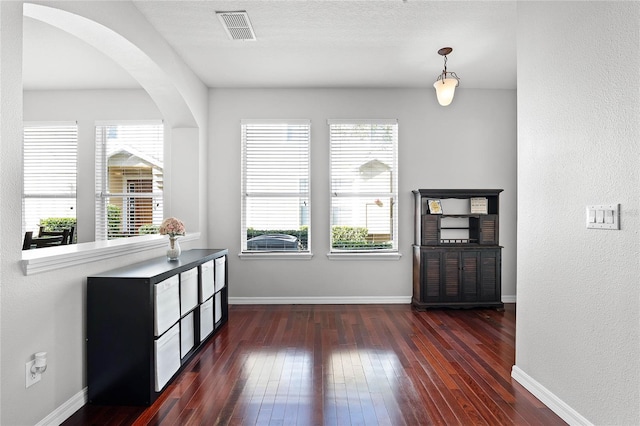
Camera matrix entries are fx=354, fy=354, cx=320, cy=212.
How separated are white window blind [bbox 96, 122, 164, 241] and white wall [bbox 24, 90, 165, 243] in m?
0.10

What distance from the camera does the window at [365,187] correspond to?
4898mm

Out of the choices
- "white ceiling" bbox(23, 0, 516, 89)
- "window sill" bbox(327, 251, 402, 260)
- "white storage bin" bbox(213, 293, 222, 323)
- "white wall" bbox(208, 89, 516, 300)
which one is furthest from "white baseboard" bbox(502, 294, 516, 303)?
"white storage bin" bbox(213, 293, 222, 323)

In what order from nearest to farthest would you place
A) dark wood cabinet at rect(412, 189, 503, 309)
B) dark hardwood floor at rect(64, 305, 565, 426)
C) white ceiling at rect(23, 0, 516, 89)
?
1. dark hardwood floor at rect(64, 305, 565, 426)
2. white ceiling at rect(23, 0, 516, 89)
3. dark wood cabinet at rect(412, 189, 503, 309)

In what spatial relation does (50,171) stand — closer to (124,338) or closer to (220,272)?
(220,272)

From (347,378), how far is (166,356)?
133 centimetres

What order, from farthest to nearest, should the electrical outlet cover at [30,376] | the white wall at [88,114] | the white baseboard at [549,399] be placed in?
the white wall at [88,114] < the white baseboard at [549,399] < the electrical outlet cover at [30,376]

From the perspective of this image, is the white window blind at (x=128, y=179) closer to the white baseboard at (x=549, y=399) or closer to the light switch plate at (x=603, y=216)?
the white baseboard at (x=549, y=399)

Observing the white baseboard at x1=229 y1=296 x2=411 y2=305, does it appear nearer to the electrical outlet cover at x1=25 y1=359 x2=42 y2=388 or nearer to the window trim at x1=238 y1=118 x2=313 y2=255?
the window trim at x1=238 y1=118 x2=313 y2=255

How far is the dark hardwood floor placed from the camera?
218 centimetres

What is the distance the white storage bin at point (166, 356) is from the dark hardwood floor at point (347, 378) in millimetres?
101

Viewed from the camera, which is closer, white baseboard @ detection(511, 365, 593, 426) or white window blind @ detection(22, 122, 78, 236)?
white baseboard @ detection(511, 365, 593, 426)

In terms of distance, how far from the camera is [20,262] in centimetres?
188

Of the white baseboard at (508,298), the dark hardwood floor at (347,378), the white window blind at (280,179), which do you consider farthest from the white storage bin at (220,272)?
the white baseboard at (508,298)

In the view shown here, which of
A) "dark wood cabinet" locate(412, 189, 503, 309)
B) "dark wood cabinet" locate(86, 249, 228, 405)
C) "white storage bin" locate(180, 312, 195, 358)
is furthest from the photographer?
"dark wood cabinet" locate(412, 189, 503, 309)
